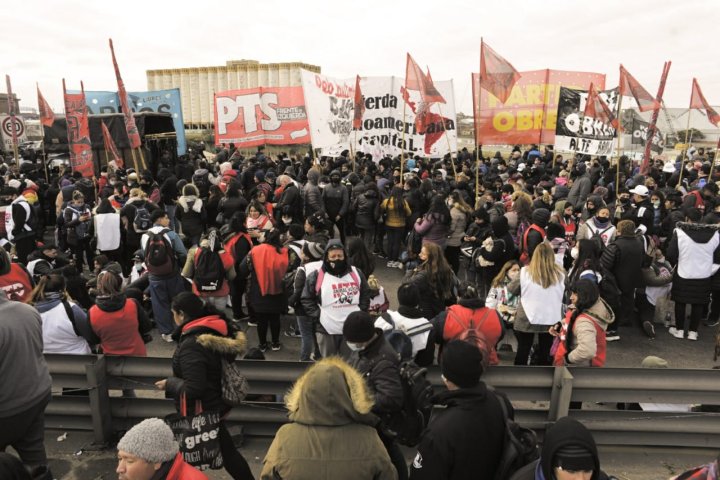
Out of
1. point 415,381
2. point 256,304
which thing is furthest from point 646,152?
point 415,381

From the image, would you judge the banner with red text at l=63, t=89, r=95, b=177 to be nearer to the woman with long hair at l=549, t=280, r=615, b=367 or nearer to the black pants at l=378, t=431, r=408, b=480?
the black pants at l=378, t=431, r=408, b=480

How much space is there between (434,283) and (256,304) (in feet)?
7.53

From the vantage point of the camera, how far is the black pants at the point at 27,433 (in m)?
3.34

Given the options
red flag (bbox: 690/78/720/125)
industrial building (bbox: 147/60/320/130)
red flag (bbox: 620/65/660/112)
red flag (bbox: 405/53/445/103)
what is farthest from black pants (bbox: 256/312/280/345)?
industrial building (bbox: 147/60/320/130)

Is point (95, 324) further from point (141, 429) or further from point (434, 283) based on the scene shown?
point (434, 283)

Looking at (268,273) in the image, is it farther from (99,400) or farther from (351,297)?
(99,400)

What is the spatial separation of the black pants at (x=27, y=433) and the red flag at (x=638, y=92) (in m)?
11.0

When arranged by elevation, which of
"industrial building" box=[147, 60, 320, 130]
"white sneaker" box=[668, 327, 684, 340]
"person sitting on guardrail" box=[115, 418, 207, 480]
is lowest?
"white sneaker" box=[668, 327, 684, 340]

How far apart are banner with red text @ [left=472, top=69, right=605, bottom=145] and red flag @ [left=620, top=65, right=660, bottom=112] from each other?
364 cm

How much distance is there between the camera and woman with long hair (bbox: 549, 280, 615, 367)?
4344mm

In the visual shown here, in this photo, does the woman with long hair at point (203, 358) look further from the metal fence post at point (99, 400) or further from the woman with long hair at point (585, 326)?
the woman with long hair at point (585, 326)

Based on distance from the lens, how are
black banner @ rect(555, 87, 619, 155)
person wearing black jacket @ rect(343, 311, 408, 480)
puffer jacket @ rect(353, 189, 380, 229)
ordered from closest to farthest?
person wearing black jacket @ rect(343, 311, 408, 480)
puffer jacket @ rect(353, 189, 380, 229)
black banner @ rect(555, 87, 619, 155)

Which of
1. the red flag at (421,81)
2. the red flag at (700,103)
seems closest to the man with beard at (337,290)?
the red flag at (421,81)

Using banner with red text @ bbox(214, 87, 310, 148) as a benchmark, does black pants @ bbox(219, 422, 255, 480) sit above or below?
below
